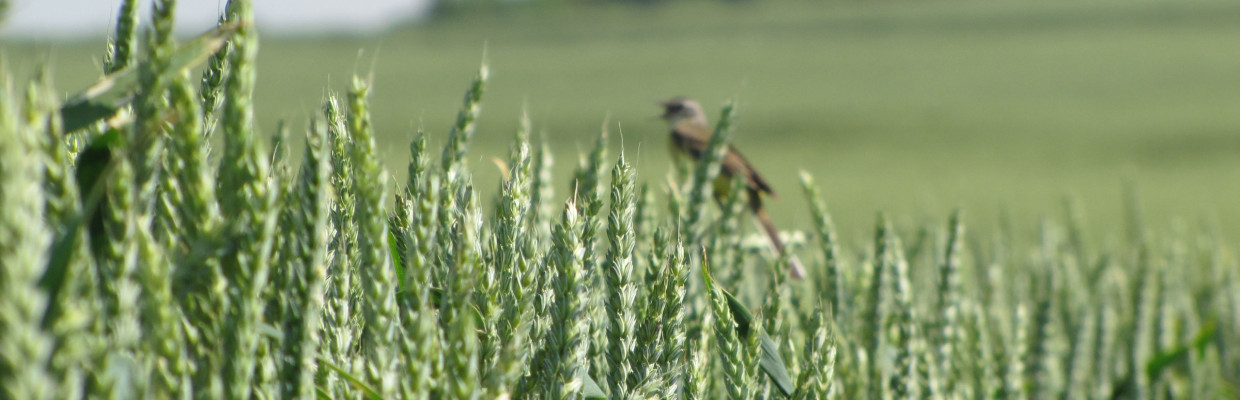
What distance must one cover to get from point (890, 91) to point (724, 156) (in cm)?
2242

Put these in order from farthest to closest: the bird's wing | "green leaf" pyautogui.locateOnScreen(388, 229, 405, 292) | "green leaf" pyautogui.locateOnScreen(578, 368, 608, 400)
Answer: the bird's wing < "green leaf" pyautogui.locateOnScreen(388, 229, 405, 292) < "green leaf" pyautogui.locateOnScreen(578, 368, 608, 400)

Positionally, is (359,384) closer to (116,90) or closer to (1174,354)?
(116,90)

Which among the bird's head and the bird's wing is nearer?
the bird's wing

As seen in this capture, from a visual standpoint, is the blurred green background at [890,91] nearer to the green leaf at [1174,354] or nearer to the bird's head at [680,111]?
the bird's head at [680,111]

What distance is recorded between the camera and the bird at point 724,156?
3494mm

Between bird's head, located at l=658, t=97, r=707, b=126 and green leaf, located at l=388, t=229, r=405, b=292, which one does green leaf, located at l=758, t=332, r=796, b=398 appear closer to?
green leaf, located at l=388, t=229, r=405, b=292

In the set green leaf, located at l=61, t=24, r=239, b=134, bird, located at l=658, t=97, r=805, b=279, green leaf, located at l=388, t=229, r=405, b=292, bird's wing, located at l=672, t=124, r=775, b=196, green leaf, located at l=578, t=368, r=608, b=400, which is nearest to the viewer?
green leaf, located at l=61, t=24, r=239, b=134

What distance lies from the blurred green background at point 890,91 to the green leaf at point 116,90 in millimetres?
55

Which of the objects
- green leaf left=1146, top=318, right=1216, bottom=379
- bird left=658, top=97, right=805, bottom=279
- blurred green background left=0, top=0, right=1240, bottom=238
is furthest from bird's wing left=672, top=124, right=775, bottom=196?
green leaf left=1146, top=318, right=1216, bottom=379

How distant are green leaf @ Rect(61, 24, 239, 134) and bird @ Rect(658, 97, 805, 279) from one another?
8.19 feet

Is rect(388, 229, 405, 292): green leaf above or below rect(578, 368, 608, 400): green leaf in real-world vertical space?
above

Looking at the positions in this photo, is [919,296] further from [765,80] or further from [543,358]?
[765,80]

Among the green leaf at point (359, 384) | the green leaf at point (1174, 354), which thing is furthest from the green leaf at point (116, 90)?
the green leaf at point (1174, 354)

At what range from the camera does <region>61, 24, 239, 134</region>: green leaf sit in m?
0.66
